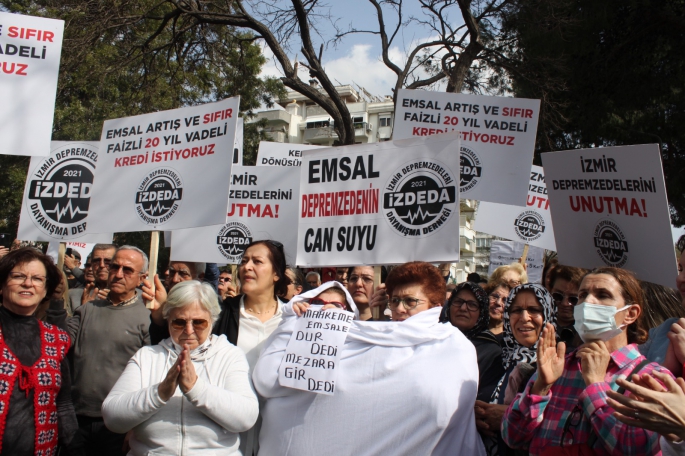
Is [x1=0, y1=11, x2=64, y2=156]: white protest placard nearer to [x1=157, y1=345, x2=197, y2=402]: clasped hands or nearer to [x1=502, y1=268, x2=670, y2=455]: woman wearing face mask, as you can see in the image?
[x1=157, y1=345, x2=197, y2=402]: clasped hands

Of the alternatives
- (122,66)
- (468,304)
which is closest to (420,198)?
(468,304)

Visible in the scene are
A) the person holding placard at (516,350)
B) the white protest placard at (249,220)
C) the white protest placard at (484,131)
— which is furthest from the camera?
the white protest placard at (249,220)

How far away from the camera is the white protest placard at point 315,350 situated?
10.2 feet

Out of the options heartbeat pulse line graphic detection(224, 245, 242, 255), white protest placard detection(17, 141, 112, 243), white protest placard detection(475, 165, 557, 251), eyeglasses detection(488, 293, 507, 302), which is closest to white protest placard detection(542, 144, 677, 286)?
eyeglasses detection(488, 293, 507, 302)

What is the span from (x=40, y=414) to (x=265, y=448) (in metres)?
1.11

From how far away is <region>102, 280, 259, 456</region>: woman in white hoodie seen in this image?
297 cm

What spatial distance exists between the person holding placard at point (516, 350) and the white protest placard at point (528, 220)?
3.94 metres

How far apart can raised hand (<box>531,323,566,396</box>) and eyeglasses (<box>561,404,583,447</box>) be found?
0.14 metres

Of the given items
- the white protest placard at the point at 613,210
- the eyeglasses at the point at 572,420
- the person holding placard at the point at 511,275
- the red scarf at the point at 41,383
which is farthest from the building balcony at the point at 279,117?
the eyeglasses at the point at 572,420

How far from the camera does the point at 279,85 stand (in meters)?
19.3

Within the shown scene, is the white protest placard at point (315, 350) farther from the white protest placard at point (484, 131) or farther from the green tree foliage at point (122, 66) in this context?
the green tree foliage at point (122, 66)

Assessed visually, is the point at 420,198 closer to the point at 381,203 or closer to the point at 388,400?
the point at 381,203

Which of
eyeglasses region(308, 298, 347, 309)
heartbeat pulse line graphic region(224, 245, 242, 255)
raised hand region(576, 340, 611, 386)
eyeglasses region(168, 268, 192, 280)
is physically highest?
heartbeat pulse line graphic region(224, 245, 242, 255)

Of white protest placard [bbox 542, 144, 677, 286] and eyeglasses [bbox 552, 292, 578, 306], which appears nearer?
white protest placard [bbox 542, 144, 677, 286]
